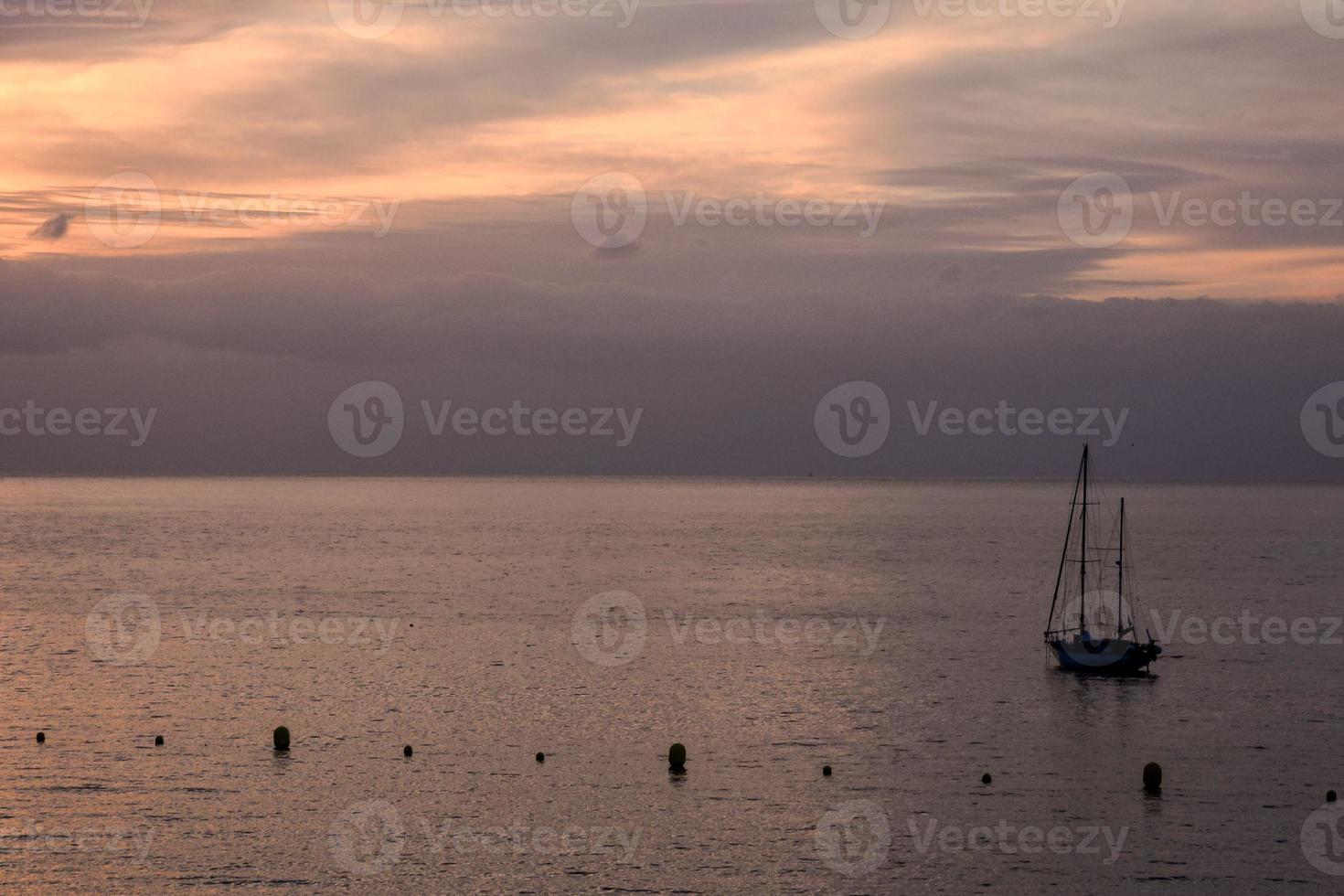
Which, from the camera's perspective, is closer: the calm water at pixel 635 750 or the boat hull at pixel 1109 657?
the calm water at pixel 635 750

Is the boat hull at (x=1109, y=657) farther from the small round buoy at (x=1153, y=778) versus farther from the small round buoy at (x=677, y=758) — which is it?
the small round buoy at (x=677, y=758)

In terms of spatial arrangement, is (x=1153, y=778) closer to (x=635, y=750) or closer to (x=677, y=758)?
(x=677, y=758)

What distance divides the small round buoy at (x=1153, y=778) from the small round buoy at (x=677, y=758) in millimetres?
17676

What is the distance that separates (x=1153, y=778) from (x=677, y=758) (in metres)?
18.2

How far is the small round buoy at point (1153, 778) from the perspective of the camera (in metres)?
49.2

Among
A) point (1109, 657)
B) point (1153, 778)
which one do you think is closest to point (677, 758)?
point (1153, 778)

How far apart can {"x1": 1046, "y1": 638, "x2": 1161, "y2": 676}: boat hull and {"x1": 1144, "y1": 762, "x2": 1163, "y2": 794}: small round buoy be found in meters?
28.7

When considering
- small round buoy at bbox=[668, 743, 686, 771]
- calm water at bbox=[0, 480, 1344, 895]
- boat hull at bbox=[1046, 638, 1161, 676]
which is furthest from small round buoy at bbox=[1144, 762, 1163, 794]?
boat hull at bbox=[1046, 638, 1161, 676]

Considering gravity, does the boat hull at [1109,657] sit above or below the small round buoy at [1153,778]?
above

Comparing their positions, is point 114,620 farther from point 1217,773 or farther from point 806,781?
point 1217,773

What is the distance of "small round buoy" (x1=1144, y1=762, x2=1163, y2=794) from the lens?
49.2 meters

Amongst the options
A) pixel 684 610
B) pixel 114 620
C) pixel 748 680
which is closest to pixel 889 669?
pixel 748 680

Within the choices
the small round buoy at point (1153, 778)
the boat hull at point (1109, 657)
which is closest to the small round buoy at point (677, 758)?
the small round buoy at point (1153, 778)

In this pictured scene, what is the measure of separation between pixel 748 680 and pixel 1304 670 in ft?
116
